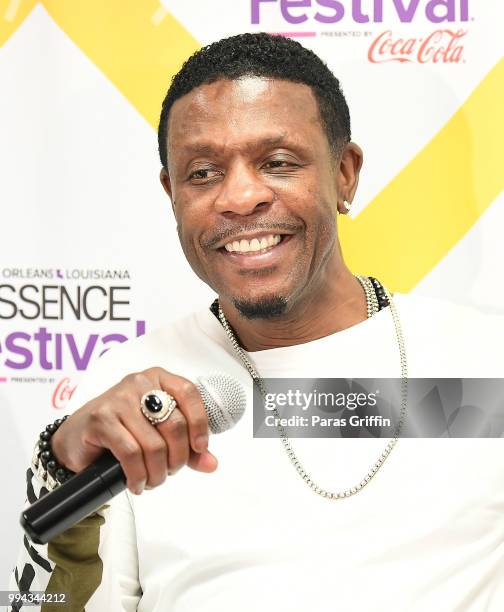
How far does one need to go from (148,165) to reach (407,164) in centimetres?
45

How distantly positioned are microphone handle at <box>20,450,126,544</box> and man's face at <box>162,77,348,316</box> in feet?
1.73

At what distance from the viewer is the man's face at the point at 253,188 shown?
1.15m

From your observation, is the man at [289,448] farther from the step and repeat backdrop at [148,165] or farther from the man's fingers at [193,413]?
the man's fingers at [193,413]

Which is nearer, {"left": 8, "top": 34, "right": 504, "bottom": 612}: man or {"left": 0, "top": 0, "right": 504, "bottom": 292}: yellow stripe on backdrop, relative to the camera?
{"left": 8, "top": 34, "right": 504, "bottom": 612}: man

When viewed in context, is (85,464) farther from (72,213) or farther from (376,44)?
(376,44)

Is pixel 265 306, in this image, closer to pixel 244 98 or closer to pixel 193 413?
pixel 244 98

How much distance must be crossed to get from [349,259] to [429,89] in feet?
1.03

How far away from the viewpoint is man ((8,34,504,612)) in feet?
3.71

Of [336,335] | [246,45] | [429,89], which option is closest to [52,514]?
[336,335]

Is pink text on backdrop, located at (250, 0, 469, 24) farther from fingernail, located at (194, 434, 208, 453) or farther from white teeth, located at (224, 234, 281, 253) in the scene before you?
fingernail, located at (194, 434, 208, 453)

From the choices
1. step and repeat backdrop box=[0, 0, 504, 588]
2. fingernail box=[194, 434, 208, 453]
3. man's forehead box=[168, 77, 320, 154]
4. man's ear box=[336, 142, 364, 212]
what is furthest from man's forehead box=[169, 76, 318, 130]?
fingernail box=[194, 434, 208, 453]

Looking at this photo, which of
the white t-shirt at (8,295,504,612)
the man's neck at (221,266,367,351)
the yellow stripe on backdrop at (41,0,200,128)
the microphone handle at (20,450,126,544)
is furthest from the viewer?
the yellow stripe on backdrop at (41,0,200,128)

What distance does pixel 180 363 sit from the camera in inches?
51.2

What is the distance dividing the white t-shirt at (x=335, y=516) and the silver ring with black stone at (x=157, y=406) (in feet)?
1.63
